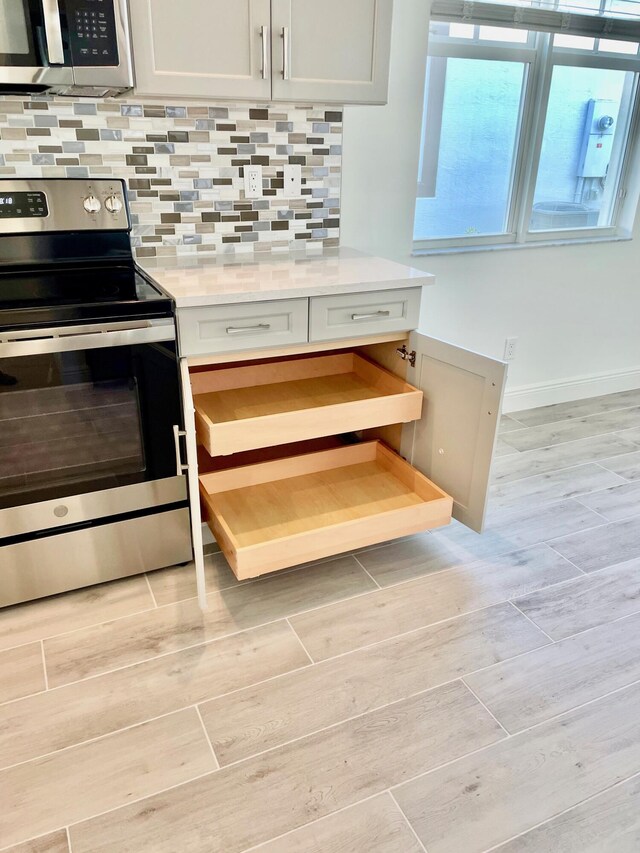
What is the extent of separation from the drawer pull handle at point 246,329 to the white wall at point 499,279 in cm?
85

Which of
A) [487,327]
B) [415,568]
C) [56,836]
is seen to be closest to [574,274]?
[487,327]

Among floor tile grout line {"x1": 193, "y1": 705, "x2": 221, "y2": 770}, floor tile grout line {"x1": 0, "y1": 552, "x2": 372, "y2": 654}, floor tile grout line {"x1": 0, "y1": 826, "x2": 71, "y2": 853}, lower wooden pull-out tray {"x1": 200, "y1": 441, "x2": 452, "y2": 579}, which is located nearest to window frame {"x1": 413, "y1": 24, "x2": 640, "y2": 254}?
lower wooden pull-out tray {"x1": 200, "y1": 441, "x2": 452, "y2": 579}

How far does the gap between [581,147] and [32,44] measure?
99.4 inches

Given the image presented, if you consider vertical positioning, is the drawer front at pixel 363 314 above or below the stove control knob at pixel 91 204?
below

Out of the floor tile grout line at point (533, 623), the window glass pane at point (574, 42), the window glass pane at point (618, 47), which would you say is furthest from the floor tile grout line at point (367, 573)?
the window glass pane at point (618, 47)

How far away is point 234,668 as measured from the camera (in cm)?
175

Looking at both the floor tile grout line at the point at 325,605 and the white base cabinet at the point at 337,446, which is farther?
the white base cabinet at the point at 337,446

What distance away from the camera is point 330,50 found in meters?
2.00

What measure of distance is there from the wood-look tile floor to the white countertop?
899mm

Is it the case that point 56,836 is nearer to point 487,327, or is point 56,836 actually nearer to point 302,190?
point 302,190

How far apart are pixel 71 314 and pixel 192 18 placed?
2.94 ft

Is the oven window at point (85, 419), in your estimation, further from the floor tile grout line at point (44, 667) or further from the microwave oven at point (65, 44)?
the microwave oven at point (65, 44)

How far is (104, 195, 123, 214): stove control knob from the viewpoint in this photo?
205 centimetres

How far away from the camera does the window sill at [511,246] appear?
9.52 feet
